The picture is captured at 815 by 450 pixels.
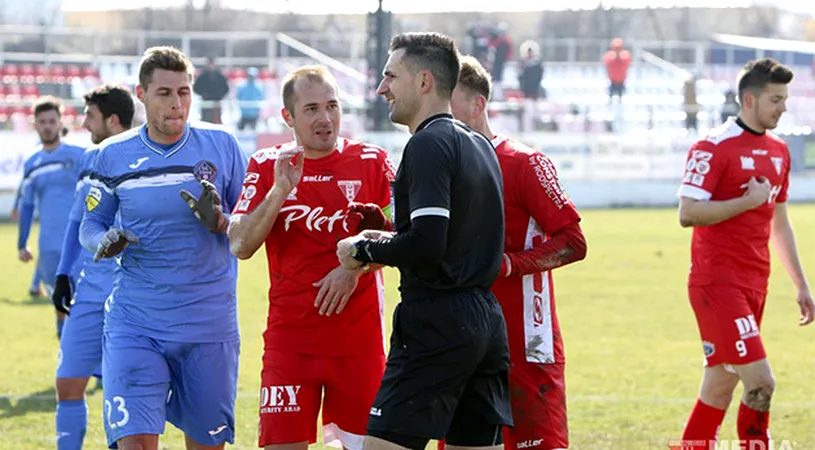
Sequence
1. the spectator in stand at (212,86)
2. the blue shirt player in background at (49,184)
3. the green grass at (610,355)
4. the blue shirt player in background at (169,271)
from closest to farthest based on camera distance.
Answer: the blue shirt player in background at (169,271) < the green grass at (610,355) < the blue shirt player in background at (49,184) < the spectator in stand at (212,86)

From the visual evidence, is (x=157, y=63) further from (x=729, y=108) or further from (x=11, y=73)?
(x=11, y=73)

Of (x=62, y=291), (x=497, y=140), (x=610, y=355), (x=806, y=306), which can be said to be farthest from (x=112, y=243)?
(x=610, y=355)

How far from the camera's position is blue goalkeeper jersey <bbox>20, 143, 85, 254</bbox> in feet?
40.7

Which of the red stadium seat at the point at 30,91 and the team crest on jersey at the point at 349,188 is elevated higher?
the team crest on jersey at the point at 349,188

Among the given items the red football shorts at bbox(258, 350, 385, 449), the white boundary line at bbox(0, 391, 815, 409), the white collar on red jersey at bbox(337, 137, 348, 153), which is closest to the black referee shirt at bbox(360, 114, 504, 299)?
the red football shorts at bbox(258, 350, 385, 449)

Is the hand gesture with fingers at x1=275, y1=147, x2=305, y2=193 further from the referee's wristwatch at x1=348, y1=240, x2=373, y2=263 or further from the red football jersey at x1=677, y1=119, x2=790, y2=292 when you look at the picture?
the red football jersey at x1=677, y1=119, x2=790, y2=292

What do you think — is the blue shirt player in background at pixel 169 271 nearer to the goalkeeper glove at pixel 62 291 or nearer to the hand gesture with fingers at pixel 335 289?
the hand gesture with fingers at pixel 335 289

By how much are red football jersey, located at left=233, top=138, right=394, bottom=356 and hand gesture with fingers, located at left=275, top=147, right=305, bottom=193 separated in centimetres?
26

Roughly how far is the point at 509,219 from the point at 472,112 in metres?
0.49

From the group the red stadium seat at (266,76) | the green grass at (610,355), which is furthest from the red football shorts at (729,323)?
the red stadium seat at (266,76)

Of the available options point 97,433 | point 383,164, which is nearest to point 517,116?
point 97,433

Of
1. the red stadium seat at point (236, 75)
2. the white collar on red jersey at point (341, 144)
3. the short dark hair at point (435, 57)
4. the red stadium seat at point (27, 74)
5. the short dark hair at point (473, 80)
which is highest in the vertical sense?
the short dark hair at point (435, 57)

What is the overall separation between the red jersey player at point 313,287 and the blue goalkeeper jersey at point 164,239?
1.31 ft

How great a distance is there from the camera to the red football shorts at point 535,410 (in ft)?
19.1
